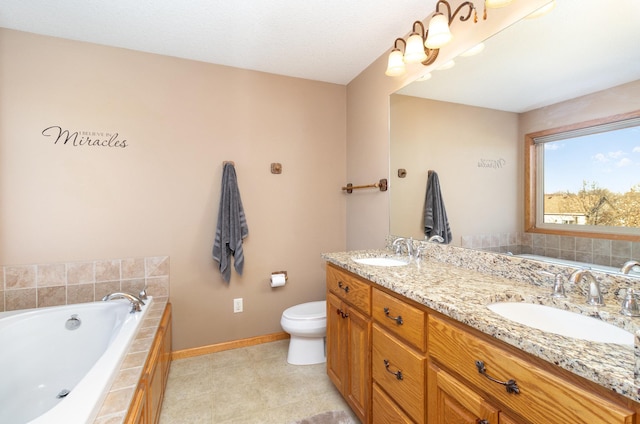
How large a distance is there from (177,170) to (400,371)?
209cm

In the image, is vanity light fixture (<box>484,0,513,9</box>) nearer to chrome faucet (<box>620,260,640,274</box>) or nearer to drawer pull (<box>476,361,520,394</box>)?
chrome faucet (<box>620,260,640,274</box>)

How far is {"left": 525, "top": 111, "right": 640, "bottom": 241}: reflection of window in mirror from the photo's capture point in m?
0.99

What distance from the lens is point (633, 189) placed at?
982 mm

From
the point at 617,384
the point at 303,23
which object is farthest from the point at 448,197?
the point at 303,23

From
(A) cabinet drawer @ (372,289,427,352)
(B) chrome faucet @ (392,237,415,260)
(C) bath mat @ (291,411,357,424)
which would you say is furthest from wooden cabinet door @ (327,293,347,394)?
(B) chrome faucet @ (392,237,415,260)

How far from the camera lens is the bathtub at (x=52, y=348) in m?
1.51

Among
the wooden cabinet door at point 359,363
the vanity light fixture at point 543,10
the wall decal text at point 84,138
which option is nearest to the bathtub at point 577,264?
the wooden cabinet door at point 359,363

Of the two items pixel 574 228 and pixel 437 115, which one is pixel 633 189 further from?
pixel 437 115

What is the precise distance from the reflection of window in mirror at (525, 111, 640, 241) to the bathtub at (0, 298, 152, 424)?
1966mm

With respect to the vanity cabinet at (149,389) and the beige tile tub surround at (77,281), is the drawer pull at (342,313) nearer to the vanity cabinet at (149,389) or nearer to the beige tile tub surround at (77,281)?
the vanity cabinet at (149,389)

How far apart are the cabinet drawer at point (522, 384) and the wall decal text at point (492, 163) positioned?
2.97 ft

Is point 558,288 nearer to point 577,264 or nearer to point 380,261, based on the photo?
point 577,264

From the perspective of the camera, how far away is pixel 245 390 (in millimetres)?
1958

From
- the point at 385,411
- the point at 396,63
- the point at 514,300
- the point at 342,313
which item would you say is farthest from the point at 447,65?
the point at 385,411
